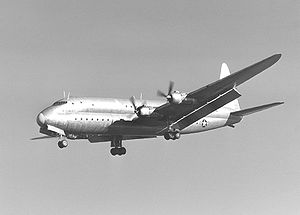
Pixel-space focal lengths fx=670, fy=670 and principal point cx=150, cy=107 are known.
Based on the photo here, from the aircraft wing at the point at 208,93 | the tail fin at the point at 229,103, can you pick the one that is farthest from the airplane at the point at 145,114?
the tail fin at the point at 229,103

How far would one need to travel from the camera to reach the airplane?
4438 cm

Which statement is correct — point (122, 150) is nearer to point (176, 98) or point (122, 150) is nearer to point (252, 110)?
point (176, 98)

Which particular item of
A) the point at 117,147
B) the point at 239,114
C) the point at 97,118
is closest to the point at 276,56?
the point at 239,114

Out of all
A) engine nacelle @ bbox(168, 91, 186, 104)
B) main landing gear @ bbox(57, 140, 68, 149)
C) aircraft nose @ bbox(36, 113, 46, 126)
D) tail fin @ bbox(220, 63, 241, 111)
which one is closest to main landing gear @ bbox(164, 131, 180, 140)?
engine nacelle @ bbox(168, 91, 186, 104)

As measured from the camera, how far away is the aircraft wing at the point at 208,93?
1738 inches

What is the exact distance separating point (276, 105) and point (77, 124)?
44.4 ft

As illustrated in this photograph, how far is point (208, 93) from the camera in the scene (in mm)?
46281

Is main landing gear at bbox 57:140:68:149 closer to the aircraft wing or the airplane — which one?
the airplane

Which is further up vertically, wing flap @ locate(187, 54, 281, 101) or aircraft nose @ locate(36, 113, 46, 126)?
wing flap @ locate(187, 54, 281, 101)

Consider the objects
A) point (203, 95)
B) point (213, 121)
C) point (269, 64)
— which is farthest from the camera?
point (213, 121)

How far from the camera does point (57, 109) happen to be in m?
44.3

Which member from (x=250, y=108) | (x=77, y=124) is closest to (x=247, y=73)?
(x=250, y=108)

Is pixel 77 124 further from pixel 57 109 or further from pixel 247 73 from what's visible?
pixel 247 73

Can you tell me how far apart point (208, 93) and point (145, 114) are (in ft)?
15.1
